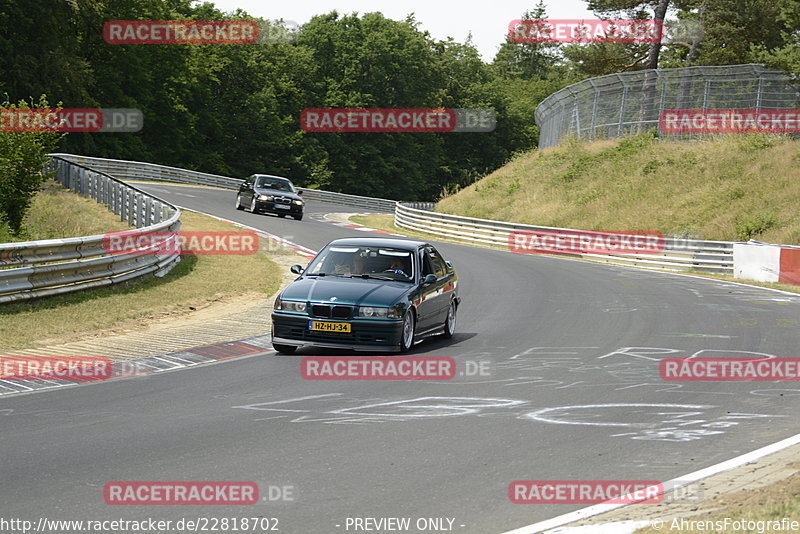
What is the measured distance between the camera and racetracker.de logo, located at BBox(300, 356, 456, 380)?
10.7m

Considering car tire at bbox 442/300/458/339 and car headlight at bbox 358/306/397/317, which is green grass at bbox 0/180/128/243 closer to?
car tire at bbox 442/300/458/339

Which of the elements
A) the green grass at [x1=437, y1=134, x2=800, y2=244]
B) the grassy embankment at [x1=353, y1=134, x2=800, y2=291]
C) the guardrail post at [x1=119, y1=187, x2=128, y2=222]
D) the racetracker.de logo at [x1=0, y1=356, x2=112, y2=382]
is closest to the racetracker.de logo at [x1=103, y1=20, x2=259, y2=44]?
the grassy embankment at [x1=353, y1=134, x2=800, y2=291]

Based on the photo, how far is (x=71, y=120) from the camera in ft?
186

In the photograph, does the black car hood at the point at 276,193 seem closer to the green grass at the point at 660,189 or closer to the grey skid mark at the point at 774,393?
the green grass at the point at 660,189

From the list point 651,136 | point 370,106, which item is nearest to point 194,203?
point 651,136

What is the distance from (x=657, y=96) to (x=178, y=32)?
42908 millimetres

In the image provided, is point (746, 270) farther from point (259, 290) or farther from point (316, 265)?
point (316, 265)

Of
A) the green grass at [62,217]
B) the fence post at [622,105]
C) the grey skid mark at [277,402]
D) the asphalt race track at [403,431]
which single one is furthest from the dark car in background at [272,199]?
the grey skid mark at [277,402]

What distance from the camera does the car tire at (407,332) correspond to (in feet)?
39.6

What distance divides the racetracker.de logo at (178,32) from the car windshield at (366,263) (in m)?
60.6

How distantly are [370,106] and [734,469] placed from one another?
85.8 metres

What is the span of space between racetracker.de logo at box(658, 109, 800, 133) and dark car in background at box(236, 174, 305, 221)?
19.0 metres

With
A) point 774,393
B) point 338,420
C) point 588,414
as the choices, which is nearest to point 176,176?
point 774,393

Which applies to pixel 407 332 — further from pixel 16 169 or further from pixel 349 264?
pixel 16 169
